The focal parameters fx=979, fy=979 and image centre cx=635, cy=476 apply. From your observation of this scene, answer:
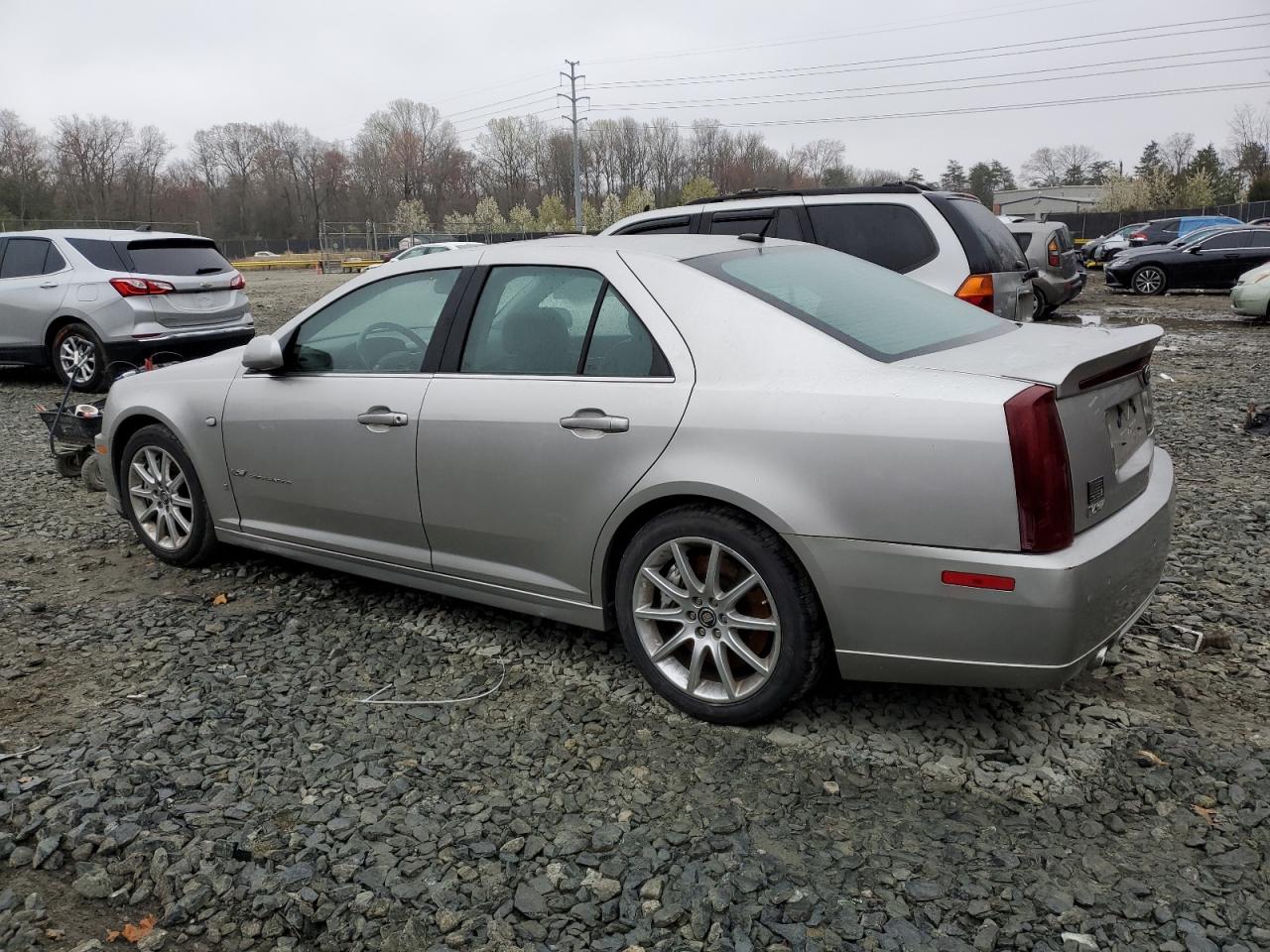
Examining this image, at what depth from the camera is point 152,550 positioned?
16.4 ft

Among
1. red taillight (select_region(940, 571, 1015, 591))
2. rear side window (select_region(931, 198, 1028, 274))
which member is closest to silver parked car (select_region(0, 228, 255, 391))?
rear side window (select_region(931, 198, 1028, 274))

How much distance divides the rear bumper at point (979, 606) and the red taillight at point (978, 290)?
13.3ft

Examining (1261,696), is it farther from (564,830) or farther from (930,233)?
(930,233)

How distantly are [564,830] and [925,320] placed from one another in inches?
83.8

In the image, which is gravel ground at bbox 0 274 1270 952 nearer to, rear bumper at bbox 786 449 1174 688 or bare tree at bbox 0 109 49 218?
rear bumper at bbox 786 449 1174 688

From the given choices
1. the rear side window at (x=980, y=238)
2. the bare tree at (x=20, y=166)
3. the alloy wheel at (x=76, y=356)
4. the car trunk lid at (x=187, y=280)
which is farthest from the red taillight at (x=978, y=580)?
the bare tree at (x=20, y=166)

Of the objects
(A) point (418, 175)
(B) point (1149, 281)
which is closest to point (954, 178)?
(A) point (418, 175)

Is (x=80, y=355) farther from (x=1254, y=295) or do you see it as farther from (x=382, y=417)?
(x=1254, y=295)

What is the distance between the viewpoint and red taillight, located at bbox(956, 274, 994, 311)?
6.76 metres

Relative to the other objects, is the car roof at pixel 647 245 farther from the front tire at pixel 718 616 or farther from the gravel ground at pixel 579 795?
the gravel ground at pixel 579 795

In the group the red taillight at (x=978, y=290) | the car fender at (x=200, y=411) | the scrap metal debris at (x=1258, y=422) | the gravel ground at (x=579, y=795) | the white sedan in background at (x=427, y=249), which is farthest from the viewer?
the scrap metal debris at (x=1258, y=422)

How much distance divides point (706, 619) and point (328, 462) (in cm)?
182

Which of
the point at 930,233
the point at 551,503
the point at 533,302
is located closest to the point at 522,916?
the point at 551,503

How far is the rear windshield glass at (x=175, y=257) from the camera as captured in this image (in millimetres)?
10664
